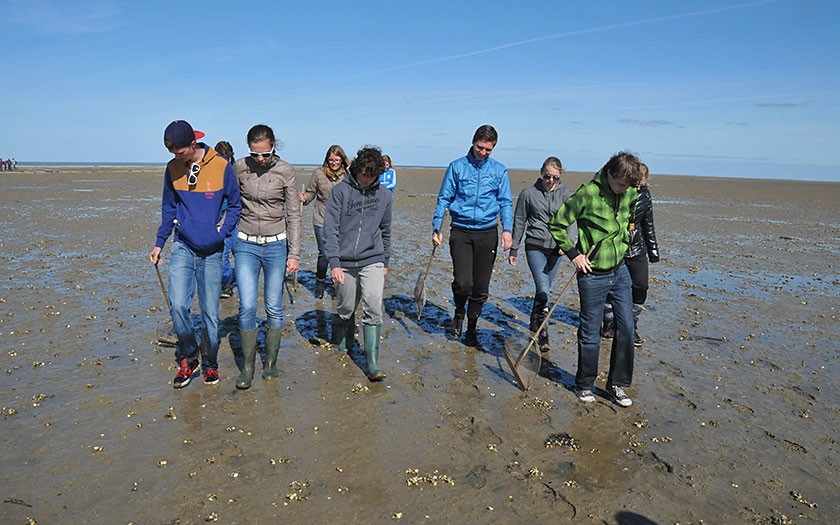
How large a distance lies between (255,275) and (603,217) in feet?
10.7

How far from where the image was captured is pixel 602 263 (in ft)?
17.0

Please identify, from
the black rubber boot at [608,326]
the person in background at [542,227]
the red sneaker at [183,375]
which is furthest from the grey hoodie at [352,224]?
the black rubber boot at [608,326]

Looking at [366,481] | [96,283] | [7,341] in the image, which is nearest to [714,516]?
[366,481]

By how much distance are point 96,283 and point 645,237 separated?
825 cm

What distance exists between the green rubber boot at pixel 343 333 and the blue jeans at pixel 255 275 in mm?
909

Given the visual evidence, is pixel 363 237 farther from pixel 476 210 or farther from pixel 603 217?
pixel 603 217

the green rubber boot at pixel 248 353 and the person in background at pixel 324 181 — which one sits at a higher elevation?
the person in background at pixel 324 181

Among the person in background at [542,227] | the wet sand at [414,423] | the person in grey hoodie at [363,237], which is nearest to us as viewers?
the wet sand at [414,423]

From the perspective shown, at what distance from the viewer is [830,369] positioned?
6418mm

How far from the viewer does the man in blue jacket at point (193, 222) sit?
16.8 ft

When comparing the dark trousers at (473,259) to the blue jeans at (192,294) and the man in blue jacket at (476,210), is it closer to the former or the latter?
the man in blue jacket at (476,210)

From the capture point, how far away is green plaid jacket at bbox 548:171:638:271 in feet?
16.9

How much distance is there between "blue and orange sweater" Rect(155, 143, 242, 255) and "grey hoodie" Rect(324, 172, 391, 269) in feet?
3.11

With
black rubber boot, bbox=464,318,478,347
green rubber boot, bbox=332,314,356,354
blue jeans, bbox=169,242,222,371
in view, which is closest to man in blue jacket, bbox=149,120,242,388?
blue jeans, bbox=169,242,222,371
